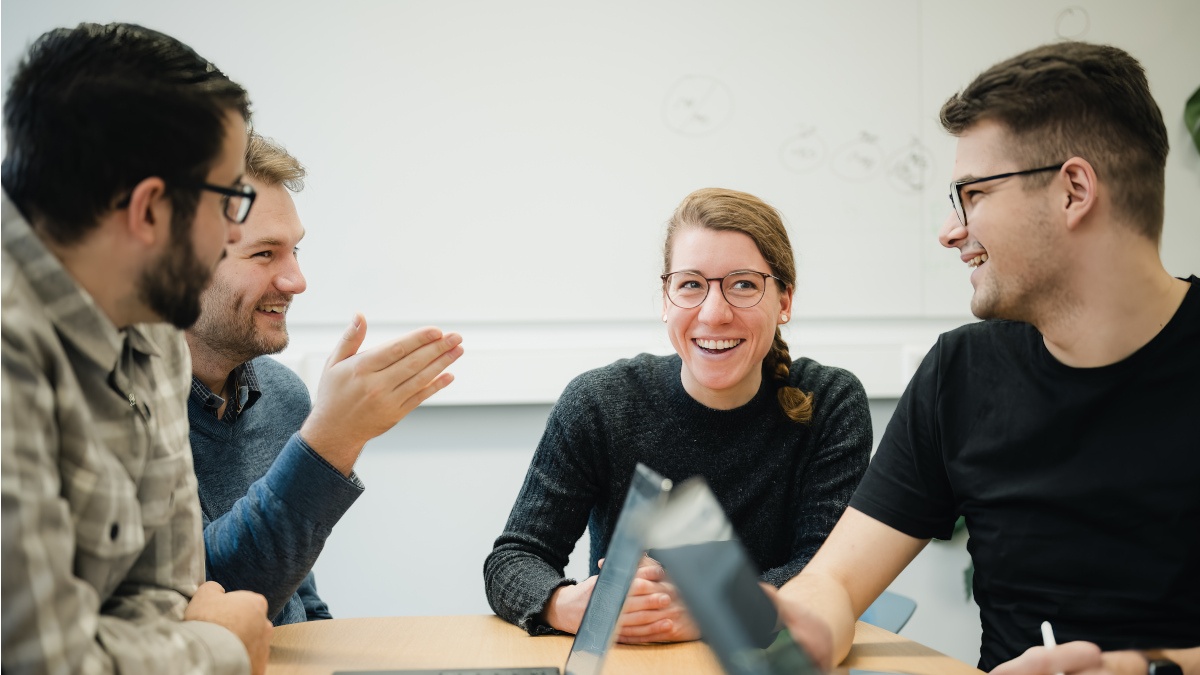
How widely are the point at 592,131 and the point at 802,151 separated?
655mm

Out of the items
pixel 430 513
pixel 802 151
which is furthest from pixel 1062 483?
pixel 430 513

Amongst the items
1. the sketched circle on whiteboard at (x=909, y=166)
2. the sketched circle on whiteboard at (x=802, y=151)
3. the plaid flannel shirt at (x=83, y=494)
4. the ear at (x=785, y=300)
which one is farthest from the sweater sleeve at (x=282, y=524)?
the sketched circle on whiteboard at (x=909, y=166)

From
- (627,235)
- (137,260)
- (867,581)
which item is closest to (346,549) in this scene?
(627,235)

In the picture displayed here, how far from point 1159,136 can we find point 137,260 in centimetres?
137

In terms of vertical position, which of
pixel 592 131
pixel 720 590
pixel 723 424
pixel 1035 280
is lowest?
pixel 723 424

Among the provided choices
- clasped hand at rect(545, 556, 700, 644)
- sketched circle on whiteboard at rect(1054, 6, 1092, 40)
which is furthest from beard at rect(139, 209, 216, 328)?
sketched circle on whiteboard at rect(1054, 6, 1092, 40)

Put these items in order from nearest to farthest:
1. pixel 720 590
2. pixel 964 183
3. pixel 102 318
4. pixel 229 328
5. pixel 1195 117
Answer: pixel 720 590 < pixel 102 318 < pixel 964 183 < pixel 229 328 < pixel 1195 117

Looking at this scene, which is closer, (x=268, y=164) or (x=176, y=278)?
(x=176, y=278)

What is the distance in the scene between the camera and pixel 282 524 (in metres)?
1.30

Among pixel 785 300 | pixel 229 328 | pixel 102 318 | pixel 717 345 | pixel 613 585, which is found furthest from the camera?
pixel 785 300

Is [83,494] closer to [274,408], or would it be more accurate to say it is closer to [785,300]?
[274,408]

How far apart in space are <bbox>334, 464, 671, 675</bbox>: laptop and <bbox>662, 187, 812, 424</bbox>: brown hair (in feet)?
2.65

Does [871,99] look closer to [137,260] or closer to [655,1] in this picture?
[655,1]

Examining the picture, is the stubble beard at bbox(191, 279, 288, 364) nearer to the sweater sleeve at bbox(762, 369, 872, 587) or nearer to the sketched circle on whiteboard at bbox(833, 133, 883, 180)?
the sweater sleeve at bbox(762, 369, 872, 587)
